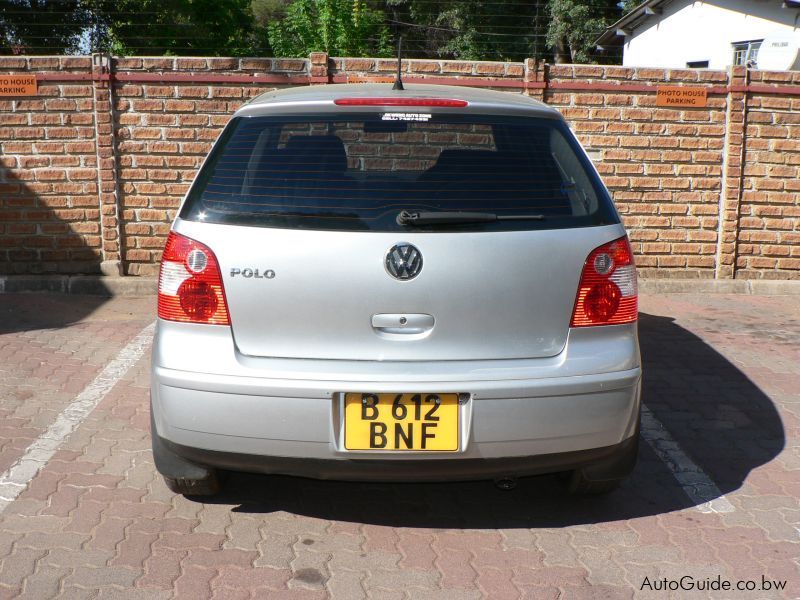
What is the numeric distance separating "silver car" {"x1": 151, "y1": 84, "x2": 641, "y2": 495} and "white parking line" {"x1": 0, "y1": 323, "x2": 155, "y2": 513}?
42.7 inches

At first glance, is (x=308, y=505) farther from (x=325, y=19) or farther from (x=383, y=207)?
(x=325, y=19)

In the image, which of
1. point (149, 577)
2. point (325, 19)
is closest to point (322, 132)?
point (149, 577)

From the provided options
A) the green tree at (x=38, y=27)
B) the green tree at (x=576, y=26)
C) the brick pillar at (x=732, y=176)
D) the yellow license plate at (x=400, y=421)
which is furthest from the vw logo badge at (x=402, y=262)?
the green tree at (x=576, y=26)

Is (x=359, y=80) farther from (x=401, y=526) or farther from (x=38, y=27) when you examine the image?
(x=38, y=27)

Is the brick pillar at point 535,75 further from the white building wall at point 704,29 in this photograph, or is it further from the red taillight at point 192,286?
the white building wall at point 704,29

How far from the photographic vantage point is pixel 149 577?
10.4 feet

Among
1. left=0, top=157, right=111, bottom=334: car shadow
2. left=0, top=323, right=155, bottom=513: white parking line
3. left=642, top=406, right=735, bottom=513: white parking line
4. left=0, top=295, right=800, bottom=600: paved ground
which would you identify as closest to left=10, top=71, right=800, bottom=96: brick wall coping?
left=0, top=157, right=111, bottom=334: car shadow

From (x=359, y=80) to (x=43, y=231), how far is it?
10.9 ft

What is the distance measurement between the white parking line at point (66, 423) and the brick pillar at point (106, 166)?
1967 millimetres

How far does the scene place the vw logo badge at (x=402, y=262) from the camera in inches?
123

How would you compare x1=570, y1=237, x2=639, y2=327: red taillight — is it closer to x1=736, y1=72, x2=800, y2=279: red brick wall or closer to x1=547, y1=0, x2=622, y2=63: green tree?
x1=736, y1=72, x2=800, y2=279: red brick wall

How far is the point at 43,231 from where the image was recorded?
8.41 meters


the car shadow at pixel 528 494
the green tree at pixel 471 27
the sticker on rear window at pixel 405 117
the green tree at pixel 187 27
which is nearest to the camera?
the sticker on rear window at pixel 405 117

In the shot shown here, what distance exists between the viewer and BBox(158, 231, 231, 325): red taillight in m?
3.18
